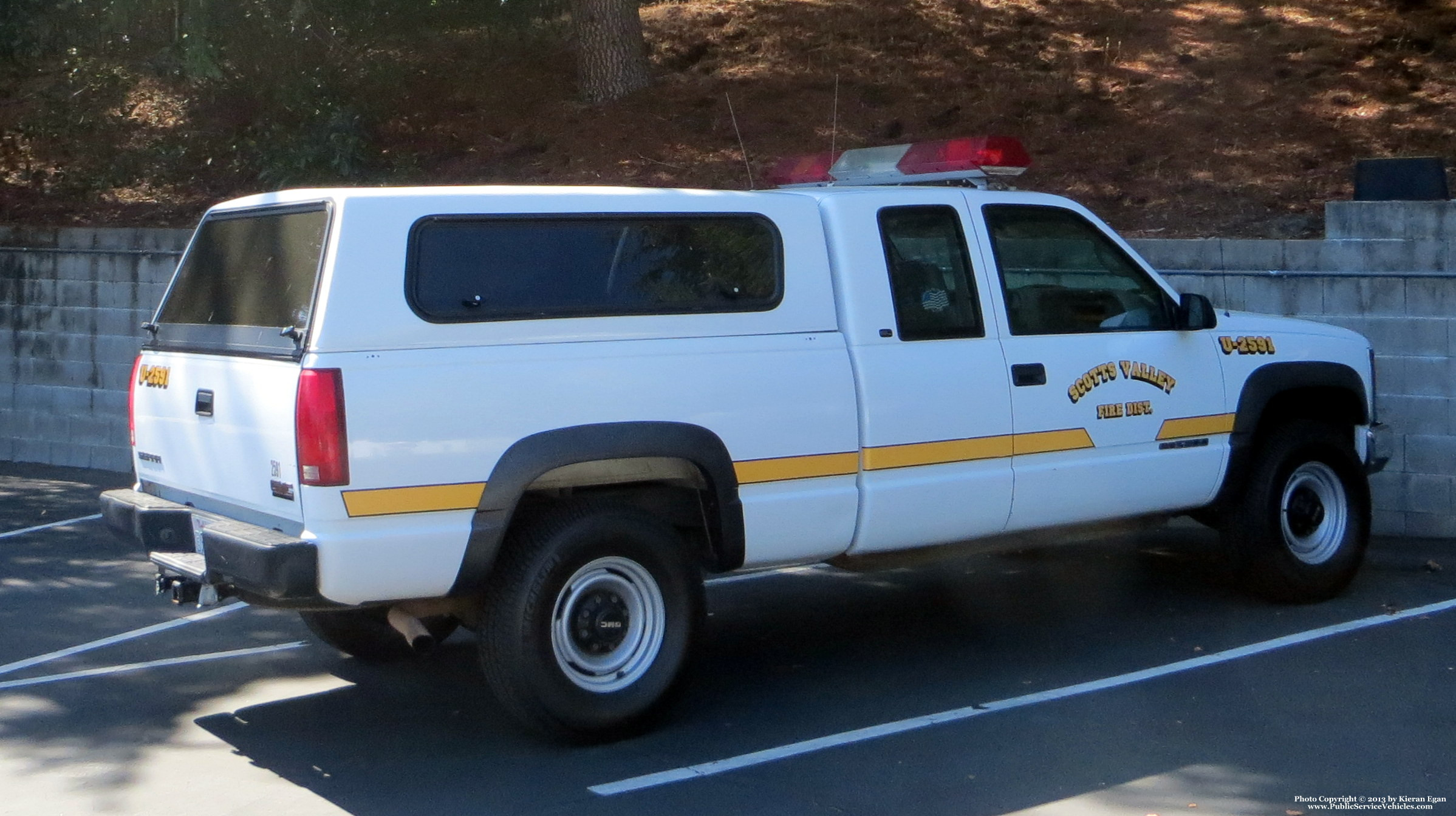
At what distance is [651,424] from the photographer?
17.3 ft

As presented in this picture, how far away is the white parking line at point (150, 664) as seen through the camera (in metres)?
6.31

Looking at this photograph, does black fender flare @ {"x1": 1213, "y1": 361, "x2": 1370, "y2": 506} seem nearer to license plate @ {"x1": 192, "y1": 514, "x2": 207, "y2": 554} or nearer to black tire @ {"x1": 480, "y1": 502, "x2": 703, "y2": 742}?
black tire @ {"x1": 480, "y1": 502, "x2": 703, "y2": 742}

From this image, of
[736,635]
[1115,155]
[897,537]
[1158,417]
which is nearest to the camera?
[897,537]

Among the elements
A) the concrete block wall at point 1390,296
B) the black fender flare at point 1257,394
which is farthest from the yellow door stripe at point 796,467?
the concrete block wall at point 1390,296

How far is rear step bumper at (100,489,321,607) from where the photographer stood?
476cm

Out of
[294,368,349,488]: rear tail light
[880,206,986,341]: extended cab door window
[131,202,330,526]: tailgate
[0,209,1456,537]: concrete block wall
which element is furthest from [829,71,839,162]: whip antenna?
[294,368,349,488]: rear tail light

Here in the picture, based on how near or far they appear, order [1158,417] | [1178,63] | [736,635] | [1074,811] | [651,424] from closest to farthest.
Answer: [1074,811]
[651,424]
[1158,417]
[736,635]
[1178,63]

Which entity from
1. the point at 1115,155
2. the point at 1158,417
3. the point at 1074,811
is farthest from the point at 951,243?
the point at 1115,155

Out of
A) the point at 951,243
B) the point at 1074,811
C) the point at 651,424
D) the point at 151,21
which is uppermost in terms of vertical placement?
the point at 151,21

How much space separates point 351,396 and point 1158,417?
3688mm

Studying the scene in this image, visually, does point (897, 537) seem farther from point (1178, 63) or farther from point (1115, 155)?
point (1178, 63)

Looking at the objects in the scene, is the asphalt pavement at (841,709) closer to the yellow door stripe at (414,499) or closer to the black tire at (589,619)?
the black tire at (589,619)

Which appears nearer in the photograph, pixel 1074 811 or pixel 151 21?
pixel 1074 811

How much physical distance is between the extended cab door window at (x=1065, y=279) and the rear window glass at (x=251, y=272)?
2.92m
